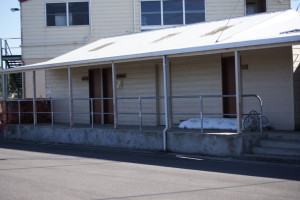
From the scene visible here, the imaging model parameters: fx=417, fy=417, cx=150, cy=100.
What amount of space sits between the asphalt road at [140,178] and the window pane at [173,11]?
11.4 meters

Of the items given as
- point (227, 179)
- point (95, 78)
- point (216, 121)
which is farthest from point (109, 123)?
point (227, 179)

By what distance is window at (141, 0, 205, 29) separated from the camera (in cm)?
2170

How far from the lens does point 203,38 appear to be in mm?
12766

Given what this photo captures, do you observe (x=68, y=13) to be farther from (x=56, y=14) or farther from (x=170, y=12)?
(x=170, y=12)

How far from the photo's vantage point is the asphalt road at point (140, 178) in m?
6.92

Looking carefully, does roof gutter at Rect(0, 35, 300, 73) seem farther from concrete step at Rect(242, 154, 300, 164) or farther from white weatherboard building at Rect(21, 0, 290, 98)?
white weatherboard building at Rect(21, 0, 290, 98)

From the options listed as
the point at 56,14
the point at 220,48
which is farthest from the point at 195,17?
the point at 220,48

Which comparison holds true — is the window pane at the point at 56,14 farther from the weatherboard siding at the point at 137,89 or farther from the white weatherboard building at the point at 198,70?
the weatherboard siding at the point at 137,89

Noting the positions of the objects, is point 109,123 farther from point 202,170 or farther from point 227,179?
point 227,179

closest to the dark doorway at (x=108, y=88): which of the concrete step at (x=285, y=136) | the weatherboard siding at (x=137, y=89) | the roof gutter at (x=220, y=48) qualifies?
the weatherboard siding at (x=137, y=89)

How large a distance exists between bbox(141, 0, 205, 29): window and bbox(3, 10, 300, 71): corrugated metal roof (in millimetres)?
4485

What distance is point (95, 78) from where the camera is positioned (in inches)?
701

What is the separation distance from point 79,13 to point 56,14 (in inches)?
49.2

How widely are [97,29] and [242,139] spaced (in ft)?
44.2
